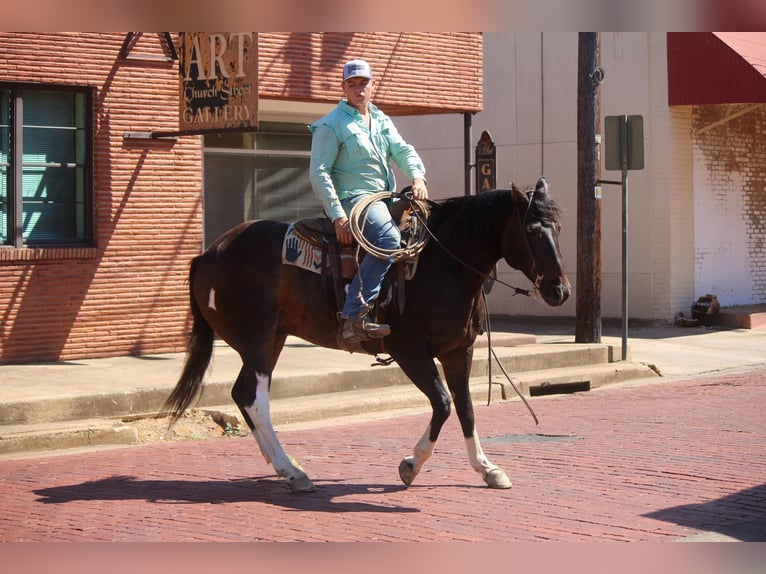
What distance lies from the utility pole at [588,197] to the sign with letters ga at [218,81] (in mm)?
5396

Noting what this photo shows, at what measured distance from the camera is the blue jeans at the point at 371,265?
8328 mm

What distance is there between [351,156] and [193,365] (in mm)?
2024

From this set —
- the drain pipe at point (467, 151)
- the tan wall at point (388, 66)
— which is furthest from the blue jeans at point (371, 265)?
the drain pipe at point (467, 151)

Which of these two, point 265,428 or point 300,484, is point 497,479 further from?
point 265,428

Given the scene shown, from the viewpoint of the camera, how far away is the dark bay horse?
26.9ft

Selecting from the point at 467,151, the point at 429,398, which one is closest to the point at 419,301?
the point at 429,398

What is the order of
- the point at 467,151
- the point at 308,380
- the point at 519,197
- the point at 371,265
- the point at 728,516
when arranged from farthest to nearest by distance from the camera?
the point at 467,151, the point at 308,380, the point at 371,265, the point at 519,197, the point at 728,516

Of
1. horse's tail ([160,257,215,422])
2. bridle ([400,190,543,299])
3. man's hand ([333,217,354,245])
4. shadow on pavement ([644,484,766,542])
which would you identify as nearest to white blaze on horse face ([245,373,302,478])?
horse's tail ([160,257,215,422])

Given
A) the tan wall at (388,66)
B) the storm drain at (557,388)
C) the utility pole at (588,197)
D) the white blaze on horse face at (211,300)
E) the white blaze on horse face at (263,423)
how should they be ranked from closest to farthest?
the white blaze on horse face at (263,423) < the white blaze on horse face at (211,300) < the storm drain at (557,388) < the tan wall at (388,66) < the utility pole at (588,197)

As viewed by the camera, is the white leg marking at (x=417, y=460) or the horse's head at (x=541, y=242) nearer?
the horse's head at (x=541, y=242)

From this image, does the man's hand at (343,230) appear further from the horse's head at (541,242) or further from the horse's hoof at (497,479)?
the horse's hoof at (497,479)

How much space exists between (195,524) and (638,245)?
53.9 feet

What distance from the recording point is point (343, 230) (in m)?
8.52
